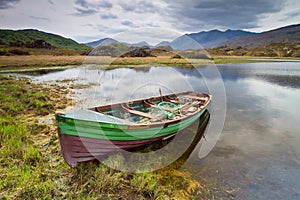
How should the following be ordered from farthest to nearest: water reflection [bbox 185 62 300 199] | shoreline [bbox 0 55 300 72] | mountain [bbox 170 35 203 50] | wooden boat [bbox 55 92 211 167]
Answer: shoreline [bbox 0 55 300 72] → mountain [bbox 170 35 203 50] → water reflection [bbox 185 62 300 199] → wooden boat [bbox 55 92 211 167]

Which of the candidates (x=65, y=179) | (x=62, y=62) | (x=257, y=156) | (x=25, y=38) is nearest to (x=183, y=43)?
(x=257, y=156)

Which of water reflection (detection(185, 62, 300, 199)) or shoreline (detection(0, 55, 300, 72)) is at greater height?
shoreline (detection(0, 55, 300, 72))

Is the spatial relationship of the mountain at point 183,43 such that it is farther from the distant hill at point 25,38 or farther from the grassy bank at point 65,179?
the distant hill at point 25,38

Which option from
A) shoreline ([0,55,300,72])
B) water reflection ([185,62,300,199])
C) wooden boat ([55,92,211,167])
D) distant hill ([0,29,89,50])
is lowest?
water reflection ([185,62,300,199])

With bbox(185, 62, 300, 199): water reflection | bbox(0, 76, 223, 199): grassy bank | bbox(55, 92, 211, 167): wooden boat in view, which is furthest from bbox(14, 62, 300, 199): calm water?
bbox(55, 92, 211, 167): wooden boat

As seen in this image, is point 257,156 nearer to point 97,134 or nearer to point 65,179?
point 97,134

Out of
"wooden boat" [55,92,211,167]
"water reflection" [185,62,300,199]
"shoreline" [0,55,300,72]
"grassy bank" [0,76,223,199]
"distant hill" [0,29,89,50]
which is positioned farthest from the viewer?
"distant hill" [0,29,89,50]

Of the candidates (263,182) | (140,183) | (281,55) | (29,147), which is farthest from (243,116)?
(281,55)

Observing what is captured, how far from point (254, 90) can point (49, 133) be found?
711 inches

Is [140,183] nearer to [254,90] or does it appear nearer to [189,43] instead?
[189,43]

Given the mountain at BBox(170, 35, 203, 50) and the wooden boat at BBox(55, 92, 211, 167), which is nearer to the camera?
the wooden boat at BBox(55, 92, 211, 167)

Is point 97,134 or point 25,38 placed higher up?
point 25,38

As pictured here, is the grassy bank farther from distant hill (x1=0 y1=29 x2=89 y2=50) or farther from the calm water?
distant hill (x1=0 y1=29 x2=89 y2=50)

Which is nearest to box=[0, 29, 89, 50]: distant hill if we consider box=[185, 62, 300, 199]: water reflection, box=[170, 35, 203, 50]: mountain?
box=[170, 35, 203, 50]: mountain
